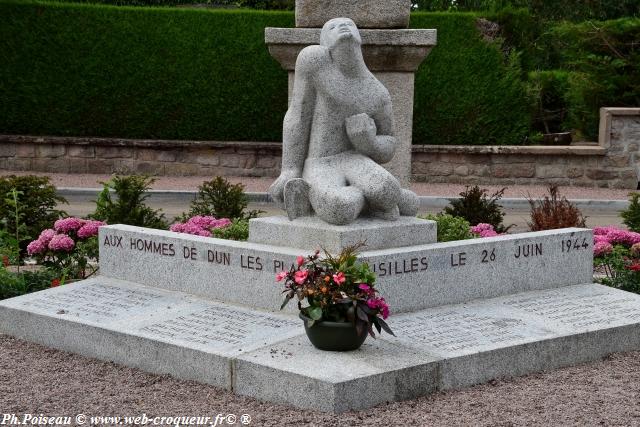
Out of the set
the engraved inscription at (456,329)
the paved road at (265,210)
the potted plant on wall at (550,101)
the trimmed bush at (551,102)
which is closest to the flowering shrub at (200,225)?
the engraved inscription at (456,329)

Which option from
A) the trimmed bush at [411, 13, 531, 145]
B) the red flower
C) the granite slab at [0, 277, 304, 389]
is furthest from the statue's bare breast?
the trimmed bush at [411, 13, 531, 145]

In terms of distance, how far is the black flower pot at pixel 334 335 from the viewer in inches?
230

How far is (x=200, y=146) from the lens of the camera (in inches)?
709

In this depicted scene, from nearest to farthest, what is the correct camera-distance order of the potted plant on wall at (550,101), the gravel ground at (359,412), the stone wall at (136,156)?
the gravel ground at (359,412)
the stone wall at (136,156)
the potted plant on wall at (550,101)

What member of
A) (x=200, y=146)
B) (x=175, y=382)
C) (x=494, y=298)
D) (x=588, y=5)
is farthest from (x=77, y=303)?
(x=588, y=5)

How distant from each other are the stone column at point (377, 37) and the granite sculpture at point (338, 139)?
1745mm

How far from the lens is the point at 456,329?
657 centimetres

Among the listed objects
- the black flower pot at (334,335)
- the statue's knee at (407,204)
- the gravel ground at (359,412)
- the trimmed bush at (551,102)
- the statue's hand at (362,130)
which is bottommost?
the gravel ground at (359,412)

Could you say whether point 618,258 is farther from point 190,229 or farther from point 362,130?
point 190,229

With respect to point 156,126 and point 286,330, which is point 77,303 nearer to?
point 286,330

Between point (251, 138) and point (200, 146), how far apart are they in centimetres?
100

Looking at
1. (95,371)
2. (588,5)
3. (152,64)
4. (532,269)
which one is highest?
(588,5)

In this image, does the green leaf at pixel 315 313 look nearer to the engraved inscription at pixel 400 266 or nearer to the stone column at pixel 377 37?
the engraved inscription at pixel 400 266

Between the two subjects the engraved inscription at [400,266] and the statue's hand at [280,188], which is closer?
the engraved inscription at [400,266]
